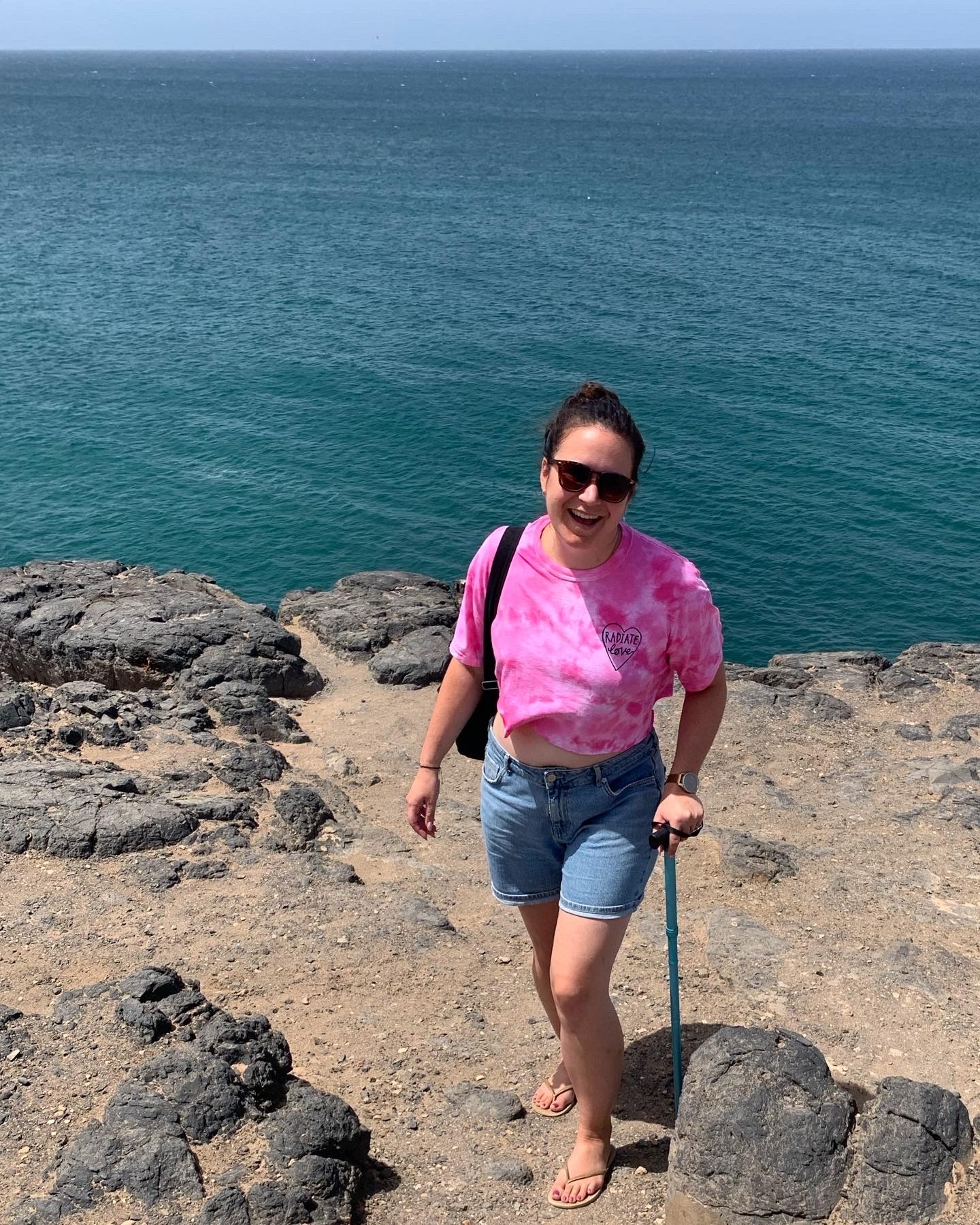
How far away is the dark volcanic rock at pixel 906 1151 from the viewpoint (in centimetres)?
423

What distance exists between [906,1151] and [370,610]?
11640 millimetres

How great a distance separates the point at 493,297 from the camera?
160 feet

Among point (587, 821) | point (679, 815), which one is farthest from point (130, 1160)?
point (679, 815)

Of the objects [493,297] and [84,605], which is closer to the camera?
[84,605]

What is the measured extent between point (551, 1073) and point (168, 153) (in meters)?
108

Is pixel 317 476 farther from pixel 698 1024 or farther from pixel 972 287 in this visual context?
pixel 972 287

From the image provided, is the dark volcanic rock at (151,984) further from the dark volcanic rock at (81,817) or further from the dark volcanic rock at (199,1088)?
the dark volcanic rock at (81,817)

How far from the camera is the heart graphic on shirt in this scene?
13.3ft

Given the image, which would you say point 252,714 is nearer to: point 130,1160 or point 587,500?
point 130,1160

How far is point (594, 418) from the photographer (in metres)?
4.07

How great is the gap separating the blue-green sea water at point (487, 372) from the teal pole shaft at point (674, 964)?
6.04ft

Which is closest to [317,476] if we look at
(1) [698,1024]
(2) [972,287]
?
(1) [698,1024]

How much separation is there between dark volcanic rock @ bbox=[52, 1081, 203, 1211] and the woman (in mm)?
1549

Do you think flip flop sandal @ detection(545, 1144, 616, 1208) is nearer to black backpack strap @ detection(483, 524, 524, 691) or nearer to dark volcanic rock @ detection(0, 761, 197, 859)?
black backpack strap @ detection(483, 524, 524, 691)
